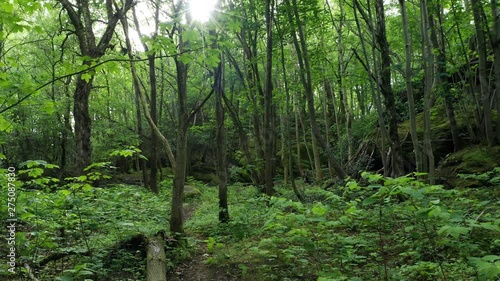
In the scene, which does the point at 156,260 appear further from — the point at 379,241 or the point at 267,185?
the point at 267,185

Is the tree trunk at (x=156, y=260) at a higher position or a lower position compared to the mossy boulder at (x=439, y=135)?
lower

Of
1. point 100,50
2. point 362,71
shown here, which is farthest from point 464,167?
point 100,50

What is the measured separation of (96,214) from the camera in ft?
17.4

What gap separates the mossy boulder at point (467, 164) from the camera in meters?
7.93

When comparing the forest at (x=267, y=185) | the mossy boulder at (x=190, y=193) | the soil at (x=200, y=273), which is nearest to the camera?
the forest at (x=267, y=185)

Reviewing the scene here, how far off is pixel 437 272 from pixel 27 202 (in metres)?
5.14

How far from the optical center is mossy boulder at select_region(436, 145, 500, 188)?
7.93 meters

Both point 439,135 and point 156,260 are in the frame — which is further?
point 439,135

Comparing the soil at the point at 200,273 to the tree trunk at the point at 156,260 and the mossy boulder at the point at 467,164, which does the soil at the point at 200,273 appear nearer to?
the tree trunk at the point at 156,260

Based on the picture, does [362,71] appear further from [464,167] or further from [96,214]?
[96,214]

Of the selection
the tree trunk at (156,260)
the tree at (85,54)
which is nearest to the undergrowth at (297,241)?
the tree trunk at (156,260)

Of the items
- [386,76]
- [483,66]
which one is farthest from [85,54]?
[483,66]

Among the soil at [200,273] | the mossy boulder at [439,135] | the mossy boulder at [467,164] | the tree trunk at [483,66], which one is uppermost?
the tree trunk at [483,66]

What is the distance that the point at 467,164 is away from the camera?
27.8 feet
